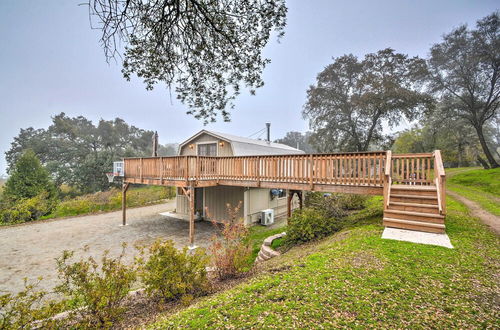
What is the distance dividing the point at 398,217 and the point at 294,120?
2979 inches

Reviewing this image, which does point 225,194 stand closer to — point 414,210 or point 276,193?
point 276,193

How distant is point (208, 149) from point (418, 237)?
33.2 ft

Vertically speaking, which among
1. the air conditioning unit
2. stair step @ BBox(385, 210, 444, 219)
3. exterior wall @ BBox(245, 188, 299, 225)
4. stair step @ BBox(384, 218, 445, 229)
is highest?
stair step @ BBox(385, 210, 444, 219)

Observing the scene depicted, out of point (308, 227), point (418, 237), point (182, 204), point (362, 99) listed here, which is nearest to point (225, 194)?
point (182, 204)

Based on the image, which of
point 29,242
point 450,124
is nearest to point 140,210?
point 29,242

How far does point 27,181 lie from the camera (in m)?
14.1

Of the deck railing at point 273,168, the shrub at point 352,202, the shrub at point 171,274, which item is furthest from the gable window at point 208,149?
the shrub at point 171,274

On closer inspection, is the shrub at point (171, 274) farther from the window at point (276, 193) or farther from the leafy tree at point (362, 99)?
the leafy tree at point (362, 99)

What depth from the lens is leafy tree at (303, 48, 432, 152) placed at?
18031 mm

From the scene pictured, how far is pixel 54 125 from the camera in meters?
31.3

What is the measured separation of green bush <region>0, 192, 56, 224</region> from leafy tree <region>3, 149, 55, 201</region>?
111 centimetres

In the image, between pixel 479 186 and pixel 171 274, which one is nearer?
pixel 171 274

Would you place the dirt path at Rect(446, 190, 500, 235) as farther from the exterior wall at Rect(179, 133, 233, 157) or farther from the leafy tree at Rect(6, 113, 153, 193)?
the leafy tree at Rect(6, 113, 153, 193)

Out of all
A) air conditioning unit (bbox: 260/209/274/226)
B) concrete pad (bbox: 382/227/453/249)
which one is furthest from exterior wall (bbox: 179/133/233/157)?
concrete pad (bbox: 382/227/453/249)
